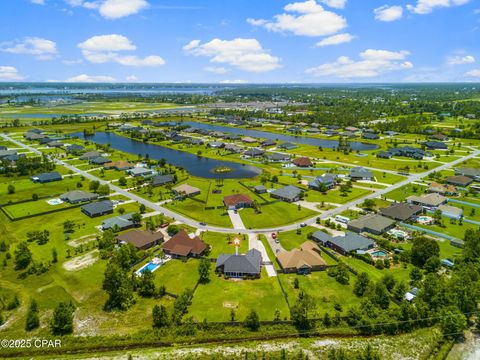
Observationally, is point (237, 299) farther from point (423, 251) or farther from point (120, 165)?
point (120, 165)

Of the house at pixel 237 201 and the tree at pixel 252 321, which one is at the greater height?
the house at pixel 237 201

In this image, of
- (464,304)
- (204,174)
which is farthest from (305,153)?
(464,304)

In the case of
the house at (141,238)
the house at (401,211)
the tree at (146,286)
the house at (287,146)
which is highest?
the house at (287,146)

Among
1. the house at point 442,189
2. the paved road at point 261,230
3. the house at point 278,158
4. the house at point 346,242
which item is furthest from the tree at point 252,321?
the house at point 278,158

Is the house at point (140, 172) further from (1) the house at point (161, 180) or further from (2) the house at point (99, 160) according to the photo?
(2) the house at point (99, 160)

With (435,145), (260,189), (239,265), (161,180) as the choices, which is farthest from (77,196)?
(435,145)

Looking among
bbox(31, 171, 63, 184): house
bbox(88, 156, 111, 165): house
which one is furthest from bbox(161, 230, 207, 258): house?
bbox(88, 156, 111, 165): house

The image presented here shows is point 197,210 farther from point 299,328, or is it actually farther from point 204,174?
point 299,328
